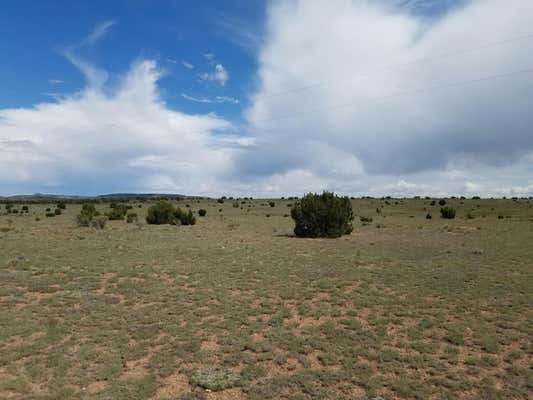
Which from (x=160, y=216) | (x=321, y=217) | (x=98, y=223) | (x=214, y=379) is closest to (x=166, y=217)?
(x=160, y=216)

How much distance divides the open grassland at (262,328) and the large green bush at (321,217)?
1189 centimetres

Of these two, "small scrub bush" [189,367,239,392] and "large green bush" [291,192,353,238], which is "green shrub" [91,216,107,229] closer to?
"large green bush" [291,192,353,238]

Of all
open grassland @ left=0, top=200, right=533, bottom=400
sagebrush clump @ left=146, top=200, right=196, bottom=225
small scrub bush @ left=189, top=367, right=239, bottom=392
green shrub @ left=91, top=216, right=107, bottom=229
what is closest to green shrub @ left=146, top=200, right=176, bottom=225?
sagebrush clump @ left=146, top=200, right=196, bottom=225

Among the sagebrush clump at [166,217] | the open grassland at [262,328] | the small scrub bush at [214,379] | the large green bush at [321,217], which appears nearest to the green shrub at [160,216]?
the sagebrush clump at [166,217]

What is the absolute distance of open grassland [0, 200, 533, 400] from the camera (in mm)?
7070

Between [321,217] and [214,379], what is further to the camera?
[321,217]

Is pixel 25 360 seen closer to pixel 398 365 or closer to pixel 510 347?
pixel 398 365

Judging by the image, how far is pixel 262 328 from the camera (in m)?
9.78

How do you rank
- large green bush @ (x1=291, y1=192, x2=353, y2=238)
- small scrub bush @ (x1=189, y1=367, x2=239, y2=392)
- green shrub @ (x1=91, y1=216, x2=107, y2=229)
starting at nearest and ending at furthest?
small scrub bush @ (x1=189, y1=367, x2=239, y2=392) → large green bush @ (x1=291, y1=192, x2=353, y2=238) → green shrub @ (x1=91, y1=216, x2=107, y2=229)

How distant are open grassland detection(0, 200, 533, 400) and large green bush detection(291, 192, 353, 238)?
11.9 m

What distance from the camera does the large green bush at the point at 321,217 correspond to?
30625 mm

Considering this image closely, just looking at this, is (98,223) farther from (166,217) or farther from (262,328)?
(262,328)

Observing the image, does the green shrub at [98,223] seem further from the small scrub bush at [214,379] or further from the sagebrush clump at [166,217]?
the small scrub bush at [214,379]

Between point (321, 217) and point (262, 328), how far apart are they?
21.8 meters
